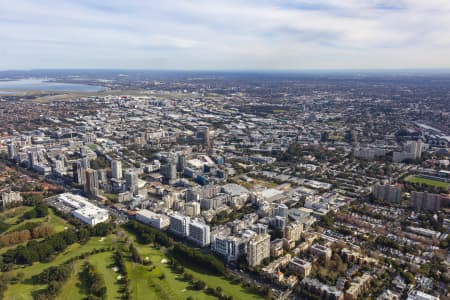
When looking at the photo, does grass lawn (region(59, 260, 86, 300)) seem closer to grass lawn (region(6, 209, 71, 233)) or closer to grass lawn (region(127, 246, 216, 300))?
grass lawn (region(127, 246, 216, 300))

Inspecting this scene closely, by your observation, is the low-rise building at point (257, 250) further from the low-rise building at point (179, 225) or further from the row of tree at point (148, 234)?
the row of tree at point (148, 234)

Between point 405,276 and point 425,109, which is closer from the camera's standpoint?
point 405,276

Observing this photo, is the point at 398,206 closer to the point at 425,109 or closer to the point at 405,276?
the point at 405,276

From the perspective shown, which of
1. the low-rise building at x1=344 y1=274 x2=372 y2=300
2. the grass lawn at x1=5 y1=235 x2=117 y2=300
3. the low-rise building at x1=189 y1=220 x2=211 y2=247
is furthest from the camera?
the low-rise building at x1=189 y1=220 x2=211 y2=247

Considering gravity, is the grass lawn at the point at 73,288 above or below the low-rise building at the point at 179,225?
below

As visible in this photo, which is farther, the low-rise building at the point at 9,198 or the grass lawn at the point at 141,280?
the low-rise building at the point at 9,198

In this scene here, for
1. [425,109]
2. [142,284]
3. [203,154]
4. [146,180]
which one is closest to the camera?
[142,284]

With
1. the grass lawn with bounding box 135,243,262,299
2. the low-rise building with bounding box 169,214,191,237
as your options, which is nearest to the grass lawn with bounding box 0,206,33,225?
the grass lawn with bounding box 135,243,262,299

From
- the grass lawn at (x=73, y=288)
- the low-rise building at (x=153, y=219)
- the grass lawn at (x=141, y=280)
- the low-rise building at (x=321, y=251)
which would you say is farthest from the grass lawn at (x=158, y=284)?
the low-rise building at (x=321, y=251)

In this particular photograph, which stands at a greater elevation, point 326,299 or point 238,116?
point 238,116

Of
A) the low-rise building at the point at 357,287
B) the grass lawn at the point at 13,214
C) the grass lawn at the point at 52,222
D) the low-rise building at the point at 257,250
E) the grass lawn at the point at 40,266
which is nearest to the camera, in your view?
the low-rise building at the point at 357,287

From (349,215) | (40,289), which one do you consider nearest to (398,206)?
(349,215)
